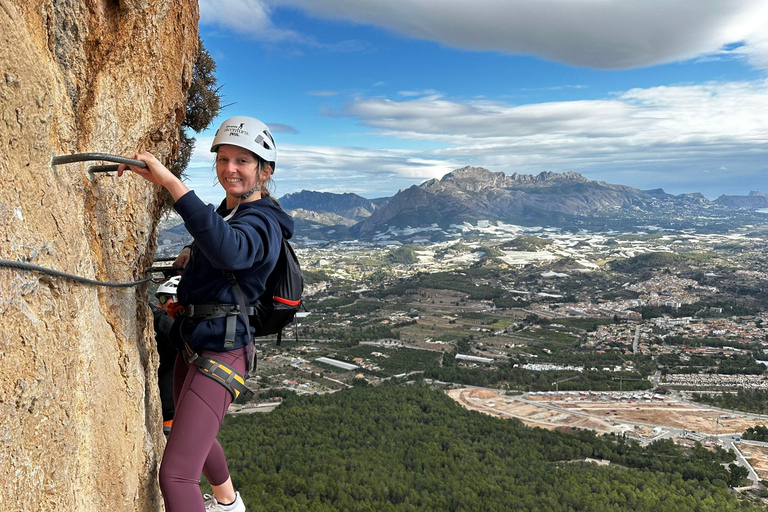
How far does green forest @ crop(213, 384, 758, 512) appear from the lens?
22.3 m

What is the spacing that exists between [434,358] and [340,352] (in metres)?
11.6

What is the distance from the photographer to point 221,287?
316cm

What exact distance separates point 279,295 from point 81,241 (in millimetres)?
1168

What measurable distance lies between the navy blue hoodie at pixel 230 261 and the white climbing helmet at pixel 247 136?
1.10 feet

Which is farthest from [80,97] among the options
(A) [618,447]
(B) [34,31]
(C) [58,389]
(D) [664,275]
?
(D) [664,275]

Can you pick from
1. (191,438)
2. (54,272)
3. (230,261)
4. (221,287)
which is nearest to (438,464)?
(191,438)

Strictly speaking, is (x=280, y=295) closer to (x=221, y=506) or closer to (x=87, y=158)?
(x=87, y=158)

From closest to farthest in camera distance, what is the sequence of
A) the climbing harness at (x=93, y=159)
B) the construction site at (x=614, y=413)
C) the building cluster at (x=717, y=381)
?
the climbing harness at (x=93, y=159) → the construction site at (x=614, y=413) → the building cluster at (x=717, y=381)

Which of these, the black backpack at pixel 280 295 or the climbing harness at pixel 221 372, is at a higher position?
the black backpack at pixel 280 295

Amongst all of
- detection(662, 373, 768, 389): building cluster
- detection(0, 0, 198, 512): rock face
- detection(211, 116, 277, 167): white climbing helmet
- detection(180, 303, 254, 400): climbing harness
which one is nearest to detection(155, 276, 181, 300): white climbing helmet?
detection(0, 0, 198, 512): rock face

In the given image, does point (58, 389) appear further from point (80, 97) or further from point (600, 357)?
point (600, 357)

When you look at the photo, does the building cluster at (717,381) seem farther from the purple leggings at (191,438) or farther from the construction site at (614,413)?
the purple leggings at (191,438)

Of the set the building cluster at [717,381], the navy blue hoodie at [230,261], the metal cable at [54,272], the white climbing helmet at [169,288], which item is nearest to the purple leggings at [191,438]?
the navy blue hoodie at [230,261]

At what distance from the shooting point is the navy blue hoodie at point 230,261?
2650 mm
